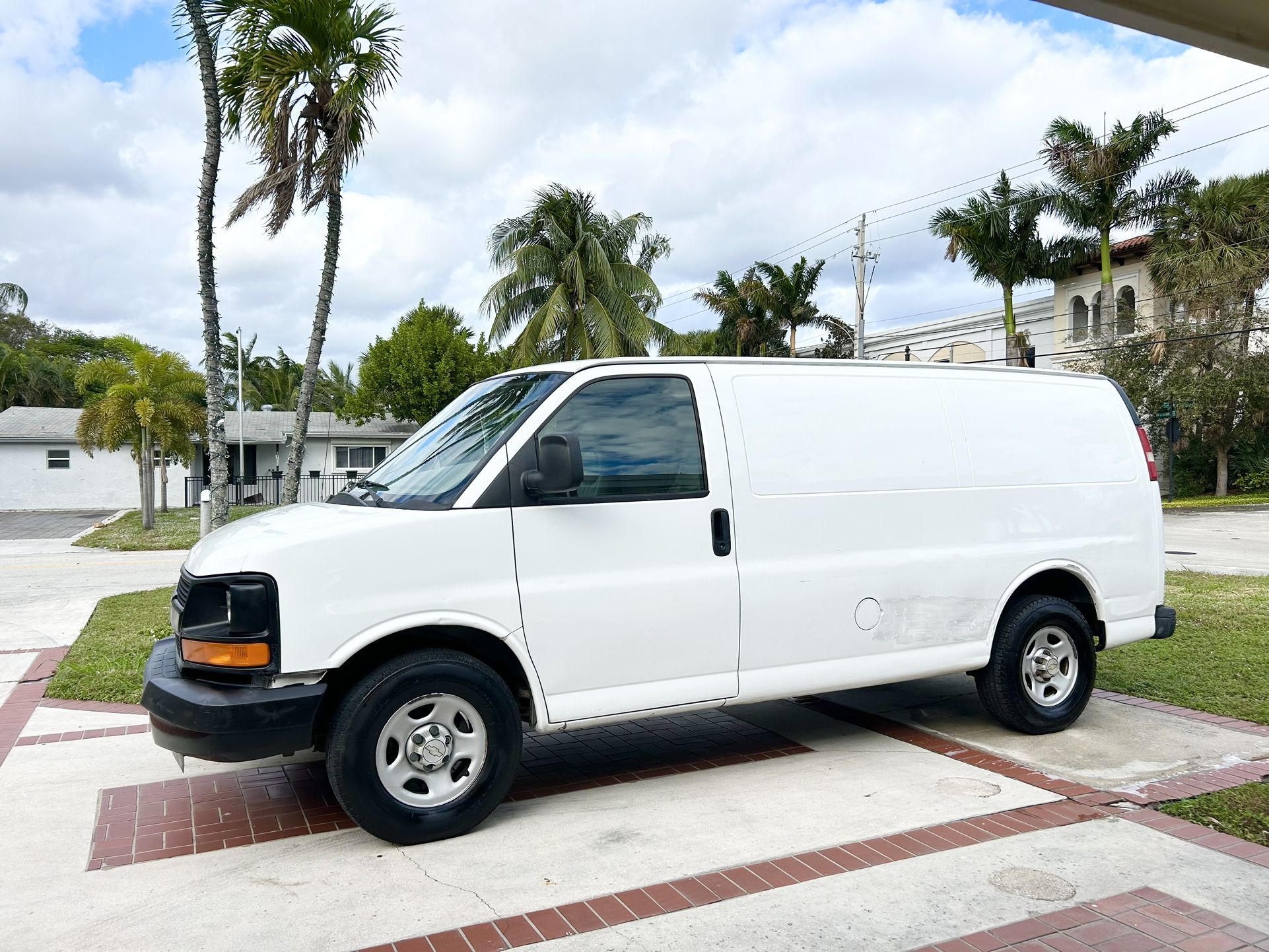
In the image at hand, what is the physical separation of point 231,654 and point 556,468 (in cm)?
163

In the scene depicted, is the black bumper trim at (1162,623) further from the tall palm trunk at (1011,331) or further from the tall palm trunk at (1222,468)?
the tall palm trunk at (1011,331)

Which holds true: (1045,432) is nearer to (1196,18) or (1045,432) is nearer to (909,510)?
(909,510)

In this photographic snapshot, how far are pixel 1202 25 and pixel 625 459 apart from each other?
2985mm

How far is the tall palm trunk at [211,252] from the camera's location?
44.9ft

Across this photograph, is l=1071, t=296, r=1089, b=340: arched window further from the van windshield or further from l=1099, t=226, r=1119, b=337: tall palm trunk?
the van windshield

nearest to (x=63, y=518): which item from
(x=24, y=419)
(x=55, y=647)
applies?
(x=24, y=419)

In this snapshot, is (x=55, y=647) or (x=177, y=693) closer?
(x=177, y=693)

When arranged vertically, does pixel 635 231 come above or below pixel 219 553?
above

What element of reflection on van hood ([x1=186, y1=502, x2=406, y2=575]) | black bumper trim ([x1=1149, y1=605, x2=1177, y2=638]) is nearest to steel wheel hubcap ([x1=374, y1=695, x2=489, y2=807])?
reflection on van hood ([x1=186, y1=502, x2=406, y2=575])

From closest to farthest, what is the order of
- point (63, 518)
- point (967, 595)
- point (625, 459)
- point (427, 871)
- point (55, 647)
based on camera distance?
point (427, 871)
point (625, 459)
point (967, 595)
point (55, 647)
point (63, 518)

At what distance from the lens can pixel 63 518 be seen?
31.8 meters

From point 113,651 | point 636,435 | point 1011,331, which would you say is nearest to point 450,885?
point 636,435

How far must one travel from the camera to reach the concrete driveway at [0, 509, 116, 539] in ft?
84.2

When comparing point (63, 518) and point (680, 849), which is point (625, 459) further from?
point (63, 518)
